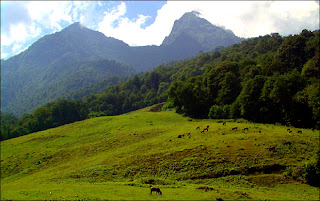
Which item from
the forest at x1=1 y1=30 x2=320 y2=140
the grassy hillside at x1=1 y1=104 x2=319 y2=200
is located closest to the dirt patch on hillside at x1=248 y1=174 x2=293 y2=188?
the grassy hillside at x1=1 y1=104 x2=319 y2=200

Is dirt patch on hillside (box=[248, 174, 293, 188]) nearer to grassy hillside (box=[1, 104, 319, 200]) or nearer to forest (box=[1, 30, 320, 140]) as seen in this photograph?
grassy hillside (box=[1, 104, 319, 200])

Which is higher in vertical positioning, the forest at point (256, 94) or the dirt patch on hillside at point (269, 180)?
the forest at point (256, 94)

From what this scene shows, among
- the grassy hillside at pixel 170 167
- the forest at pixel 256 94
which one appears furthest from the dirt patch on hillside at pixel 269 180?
the forest at pixel 256 94

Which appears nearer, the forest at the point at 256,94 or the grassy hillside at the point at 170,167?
the grassy hillside at the point at 170,167

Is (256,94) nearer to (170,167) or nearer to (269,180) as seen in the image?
(269,180)

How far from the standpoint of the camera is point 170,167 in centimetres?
3059

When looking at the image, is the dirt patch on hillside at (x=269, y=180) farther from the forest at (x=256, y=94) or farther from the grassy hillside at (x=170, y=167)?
the forest at (x=256, y=94)

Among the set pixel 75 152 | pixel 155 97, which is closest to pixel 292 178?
pixel 75 152

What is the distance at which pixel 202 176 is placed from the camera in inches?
1093

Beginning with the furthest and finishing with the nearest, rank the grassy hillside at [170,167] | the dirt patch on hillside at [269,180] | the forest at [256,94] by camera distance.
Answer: the forest at [256,94], the dirt patch on hillside at [269,180], the grassy hillside at [170,167]

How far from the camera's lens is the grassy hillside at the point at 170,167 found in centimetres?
2233

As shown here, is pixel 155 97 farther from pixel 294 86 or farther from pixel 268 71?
pixel 294 86

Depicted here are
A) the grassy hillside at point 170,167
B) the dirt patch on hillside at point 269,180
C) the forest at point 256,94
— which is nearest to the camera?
the grassy hillside at point 170,167

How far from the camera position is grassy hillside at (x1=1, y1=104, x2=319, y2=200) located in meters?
22.3
